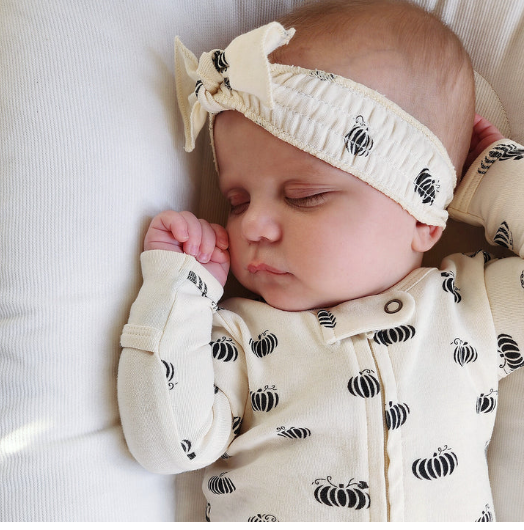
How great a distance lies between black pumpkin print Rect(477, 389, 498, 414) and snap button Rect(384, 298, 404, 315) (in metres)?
0.27

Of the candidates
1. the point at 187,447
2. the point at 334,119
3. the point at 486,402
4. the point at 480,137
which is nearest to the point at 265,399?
the point at 187,447

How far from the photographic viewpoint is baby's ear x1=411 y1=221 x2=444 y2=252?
50.0 inches

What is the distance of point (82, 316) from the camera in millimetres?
1109

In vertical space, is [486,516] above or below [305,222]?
below

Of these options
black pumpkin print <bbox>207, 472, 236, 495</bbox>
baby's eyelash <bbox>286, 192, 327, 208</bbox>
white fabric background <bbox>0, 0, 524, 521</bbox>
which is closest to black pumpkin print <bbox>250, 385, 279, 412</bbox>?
black pumpkin print <bbox>207, 472, 236, 495</bbox>

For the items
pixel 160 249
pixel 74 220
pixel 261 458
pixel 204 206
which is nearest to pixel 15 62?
pixel 74 220

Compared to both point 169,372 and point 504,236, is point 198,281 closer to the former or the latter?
point 169,372

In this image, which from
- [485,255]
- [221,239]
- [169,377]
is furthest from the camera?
[485,255]

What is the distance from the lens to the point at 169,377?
1.10m

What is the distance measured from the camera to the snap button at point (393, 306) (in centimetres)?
120

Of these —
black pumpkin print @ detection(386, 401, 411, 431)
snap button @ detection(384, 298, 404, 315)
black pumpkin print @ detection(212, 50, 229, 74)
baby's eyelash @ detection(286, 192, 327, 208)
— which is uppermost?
black pumpkin print @ detection(212, 50, 229, 74)

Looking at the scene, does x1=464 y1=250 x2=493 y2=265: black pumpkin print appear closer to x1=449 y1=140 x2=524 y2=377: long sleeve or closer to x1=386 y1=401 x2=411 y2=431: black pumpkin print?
x1=449 y1=140 x2=524 y2=377: long sleeve

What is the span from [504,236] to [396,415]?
20.2 inches

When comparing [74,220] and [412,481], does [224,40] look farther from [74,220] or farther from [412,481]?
[412,481]
